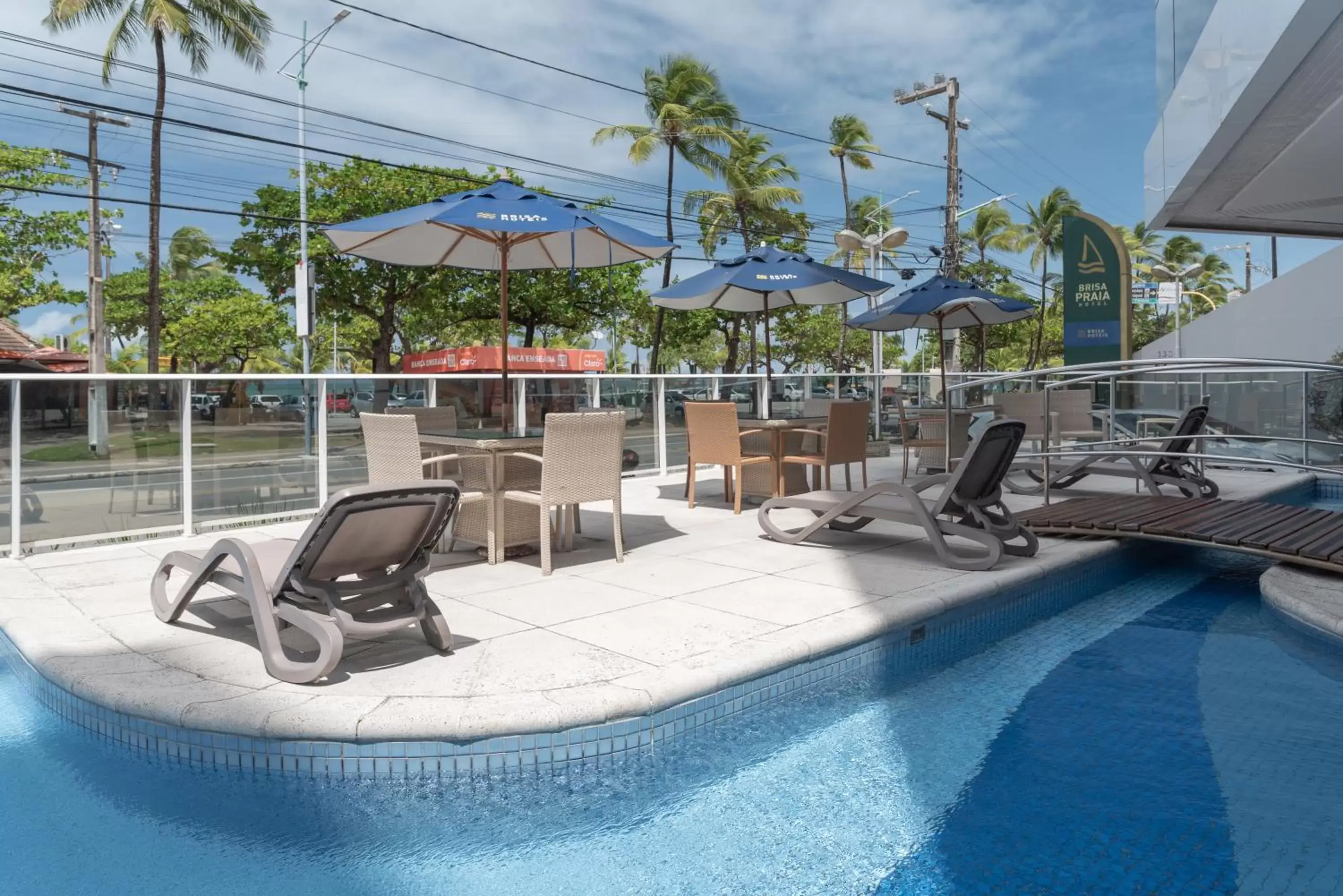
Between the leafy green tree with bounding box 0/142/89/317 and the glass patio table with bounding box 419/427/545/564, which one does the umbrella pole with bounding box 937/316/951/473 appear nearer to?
the glass patio table with bounding box 419/427/545/564

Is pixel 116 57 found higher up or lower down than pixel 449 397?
higher up

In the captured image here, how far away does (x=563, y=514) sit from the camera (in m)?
6.19

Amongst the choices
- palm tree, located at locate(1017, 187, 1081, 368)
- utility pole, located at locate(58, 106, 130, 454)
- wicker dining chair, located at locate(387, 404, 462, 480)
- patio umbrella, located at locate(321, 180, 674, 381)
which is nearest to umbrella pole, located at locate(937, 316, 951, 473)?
patio umbrella, located at locate(321, 180, 674, 381)

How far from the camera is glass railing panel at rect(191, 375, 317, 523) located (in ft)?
22.8

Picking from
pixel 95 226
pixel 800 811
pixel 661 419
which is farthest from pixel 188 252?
pixel 800 811

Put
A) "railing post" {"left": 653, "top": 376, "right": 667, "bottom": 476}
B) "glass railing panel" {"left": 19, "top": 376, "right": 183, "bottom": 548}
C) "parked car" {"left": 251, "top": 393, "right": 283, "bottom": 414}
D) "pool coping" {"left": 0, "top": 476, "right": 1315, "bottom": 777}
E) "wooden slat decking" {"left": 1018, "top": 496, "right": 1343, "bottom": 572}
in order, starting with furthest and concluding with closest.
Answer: "railing post" {"left": 653, "top": 376, "right": 667, "bottom": 476} < "parked car" {"left": 251, "top": 393, "right": 283, "bottom": 414} < "glass railing panel" {"left": 19, "top": 376, "right": 183, "bottom": 548} < "wooden slat decking" {"left": 1018, "top": 496, "right": 1343, "bottom": 572} < "pool coping" {"left": 0, "top": 476, "right": 1315, "bottom": 777}

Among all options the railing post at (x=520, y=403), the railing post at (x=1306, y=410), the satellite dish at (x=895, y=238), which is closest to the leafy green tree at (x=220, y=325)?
the satellite dish at (x=895, y=238)

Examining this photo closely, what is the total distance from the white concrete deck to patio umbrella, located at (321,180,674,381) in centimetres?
192

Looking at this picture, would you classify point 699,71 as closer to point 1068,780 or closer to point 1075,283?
point 1075,283

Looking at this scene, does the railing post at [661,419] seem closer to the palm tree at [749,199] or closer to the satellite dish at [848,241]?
the satellite dish at [848,241]

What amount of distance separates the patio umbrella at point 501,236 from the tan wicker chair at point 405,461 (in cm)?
92

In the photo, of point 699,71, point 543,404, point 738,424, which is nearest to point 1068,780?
point 738,424

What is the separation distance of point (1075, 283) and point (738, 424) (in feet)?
51.6

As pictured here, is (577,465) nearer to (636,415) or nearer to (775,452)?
(775,452)
